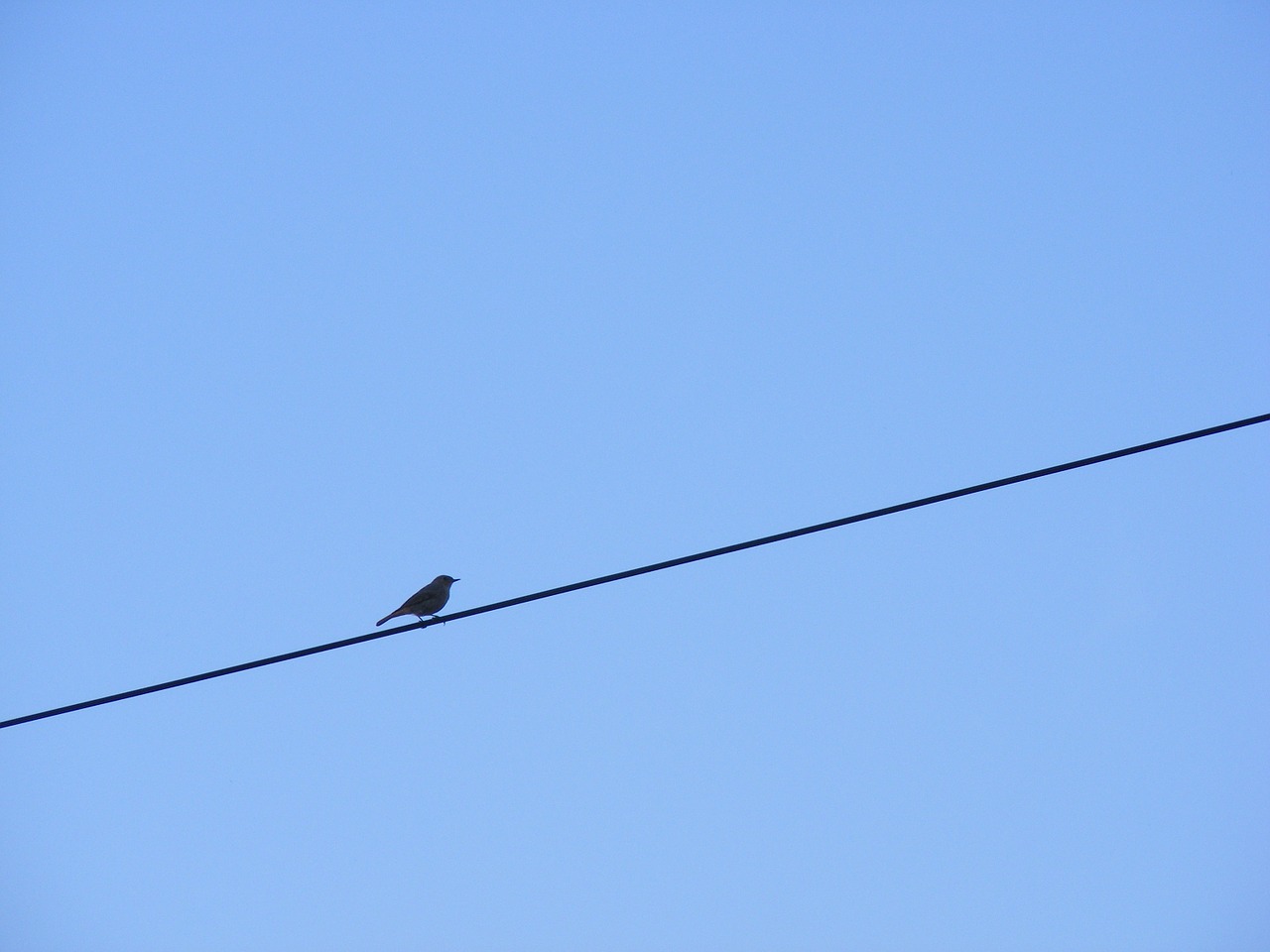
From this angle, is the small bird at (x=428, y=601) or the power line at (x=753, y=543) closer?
the power line at (x=753, y=543)

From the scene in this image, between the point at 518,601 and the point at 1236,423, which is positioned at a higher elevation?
the point at 518,601

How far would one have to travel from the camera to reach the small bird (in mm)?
12055

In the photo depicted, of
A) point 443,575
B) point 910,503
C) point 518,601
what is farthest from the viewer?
point 443,575

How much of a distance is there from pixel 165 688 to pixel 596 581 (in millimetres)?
2233

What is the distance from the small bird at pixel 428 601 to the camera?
12.1 meters

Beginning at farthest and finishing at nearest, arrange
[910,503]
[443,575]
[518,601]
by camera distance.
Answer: [443,575] < [518,601] < [910,503]

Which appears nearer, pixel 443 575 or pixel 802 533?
pixel 802 533

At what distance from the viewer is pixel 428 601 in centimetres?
1219

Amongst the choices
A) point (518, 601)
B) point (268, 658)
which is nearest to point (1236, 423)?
point (518, 601)

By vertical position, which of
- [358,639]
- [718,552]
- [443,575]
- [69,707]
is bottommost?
[443,575]

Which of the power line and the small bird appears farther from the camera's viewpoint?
the small bird

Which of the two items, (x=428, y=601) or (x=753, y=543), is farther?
(x=428, y=601)

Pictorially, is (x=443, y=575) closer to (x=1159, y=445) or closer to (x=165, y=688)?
(x=165, y=688)

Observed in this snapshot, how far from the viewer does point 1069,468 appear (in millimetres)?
6332
